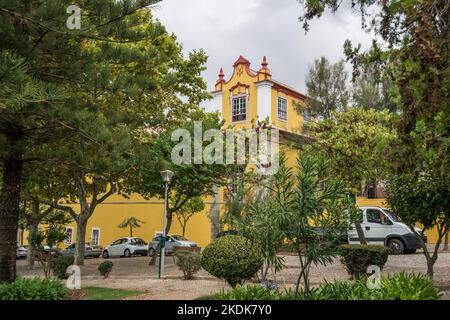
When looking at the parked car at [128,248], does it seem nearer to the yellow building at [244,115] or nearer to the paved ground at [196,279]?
the yellow building at [244,115]

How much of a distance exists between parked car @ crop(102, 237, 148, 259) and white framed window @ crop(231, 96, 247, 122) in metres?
10.1

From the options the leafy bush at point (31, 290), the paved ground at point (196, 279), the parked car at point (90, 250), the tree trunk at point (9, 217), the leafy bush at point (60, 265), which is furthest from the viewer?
the parked car at point (90, 250)

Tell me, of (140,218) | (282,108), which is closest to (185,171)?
(282,108)

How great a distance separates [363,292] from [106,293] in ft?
26.4

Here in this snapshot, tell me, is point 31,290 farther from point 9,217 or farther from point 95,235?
point 95,235

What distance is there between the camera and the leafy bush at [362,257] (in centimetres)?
1255

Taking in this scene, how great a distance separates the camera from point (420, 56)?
5.67m

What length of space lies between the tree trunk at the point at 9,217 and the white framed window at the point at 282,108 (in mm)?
20358

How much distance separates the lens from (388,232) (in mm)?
20656

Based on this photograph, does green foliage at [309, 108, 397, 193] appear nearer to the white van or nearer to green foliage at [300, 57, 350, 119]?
the white van

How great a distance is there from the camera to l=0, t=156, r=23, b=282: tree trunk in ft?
38.5

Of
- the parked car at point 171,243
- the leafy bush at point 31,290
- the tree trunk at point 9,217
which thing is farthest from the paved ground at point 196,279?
the parked car at point 171,243

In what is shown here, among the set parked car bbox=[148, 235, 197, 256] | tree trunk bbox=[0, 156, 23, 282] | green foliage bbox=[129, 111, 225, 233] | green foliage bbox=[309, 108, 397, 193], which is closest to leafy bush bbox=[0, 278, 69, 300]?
tree trunk bbox=[0, 156, 23, 282]
